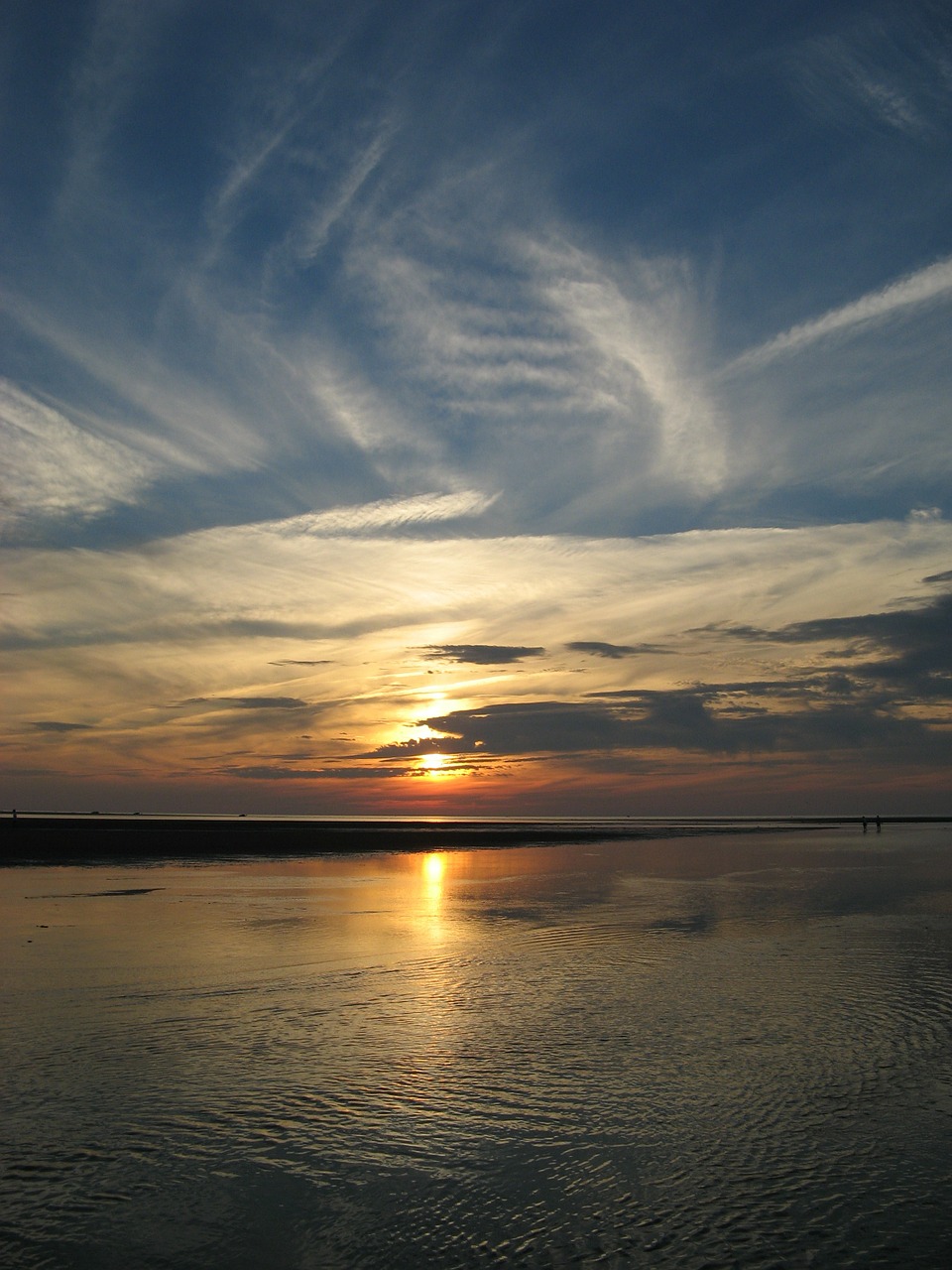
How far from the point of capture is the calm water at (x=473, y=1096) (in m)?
7.59

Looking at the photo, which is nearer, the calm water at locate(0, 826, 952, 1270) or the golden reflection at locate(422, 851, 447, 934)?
the calm water at locate(0, 826, 952, 1270)

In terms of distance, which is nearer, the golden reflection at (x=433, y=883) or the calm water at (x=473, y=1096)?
the calm water at (x=473, y=1096)

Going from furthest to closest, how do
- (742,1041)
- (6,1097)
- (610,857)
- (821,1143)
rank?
1. (610,857)
2. (742,1041)
3. (6,1097)
4. (821,1143)

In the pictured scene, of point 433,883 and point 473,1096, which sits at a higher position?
point 433,883

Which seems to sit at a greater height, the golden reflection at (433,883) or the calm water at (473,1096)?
the golden reflection at (433,883)

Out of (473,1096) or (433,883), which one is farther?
(433,883)

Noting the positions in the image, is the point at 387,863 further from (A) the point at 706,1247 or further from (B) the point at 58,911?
(A) the point at 706,1247

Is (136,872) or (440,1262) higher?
(136,872)

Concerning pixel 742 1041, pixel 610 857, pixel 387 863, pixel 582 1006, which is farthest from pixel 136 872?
pixel 742 1041

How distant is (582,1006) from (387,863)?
119ft

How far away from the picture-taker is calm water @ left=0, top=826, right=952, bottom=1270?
299 inches

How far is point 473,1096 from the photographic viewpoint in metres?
10.8

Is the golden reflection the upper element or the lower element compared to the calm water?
upper

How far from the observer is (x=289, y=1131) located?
31.8ft
